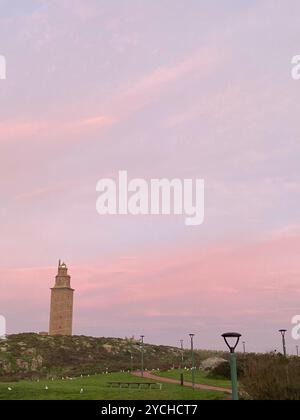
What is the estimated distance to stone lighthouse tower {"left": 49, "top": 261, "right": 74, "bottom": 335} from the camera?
92.8 metres

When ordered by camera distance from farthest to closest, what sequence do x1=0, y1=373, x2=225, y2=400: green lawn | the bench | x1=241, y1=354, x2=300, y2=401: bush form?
the bench
x1=0, y1=373, x2=225, y2=400: green lawn
x1=241, y1=354, x2=300, y2=401: bush

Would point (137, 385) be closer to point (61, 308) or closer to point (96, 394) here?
point (96, 394)

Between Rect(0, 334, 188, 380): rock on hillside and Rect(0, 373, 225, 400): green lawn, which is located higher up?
Rect(0, 334, 188, 380): rock on hillside

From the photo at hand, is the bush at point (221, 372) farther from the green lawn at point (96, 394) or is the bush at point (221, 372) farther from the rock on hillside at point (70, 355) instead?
the rock on hillside at point (70, 355)

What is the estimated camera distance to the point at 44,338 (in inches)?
3364

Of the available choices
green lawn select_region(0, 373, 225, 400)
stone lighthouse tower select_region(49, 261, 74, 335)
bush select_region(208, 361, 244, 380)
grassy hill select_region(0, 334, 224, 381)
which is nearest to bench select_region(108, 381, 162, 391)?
green lawn select_region(0, 373, 225, 400)

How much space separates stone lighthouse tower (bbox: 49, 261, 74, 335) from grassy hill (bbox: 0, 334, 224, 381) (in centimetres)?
419

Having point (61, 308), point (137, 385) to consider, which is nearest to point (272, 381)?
point (137, 385)

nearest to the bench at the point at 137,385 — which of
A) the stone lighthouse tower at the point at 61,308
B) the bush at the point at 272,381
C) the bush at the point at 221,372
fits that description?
the bush at the point at 221,372

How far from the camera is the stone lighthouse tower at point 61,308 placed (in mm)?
92750

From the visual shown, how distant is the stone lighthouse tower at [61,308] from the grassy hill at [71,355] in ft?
13.8

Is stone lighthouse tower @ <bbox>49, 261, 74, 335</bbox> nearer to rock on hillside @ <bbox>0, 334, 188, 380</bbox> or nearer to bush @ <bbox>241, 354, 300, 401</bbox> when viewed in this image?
A: rock on hillside @ <bbox>0, 334, 188, 380</bbox>
